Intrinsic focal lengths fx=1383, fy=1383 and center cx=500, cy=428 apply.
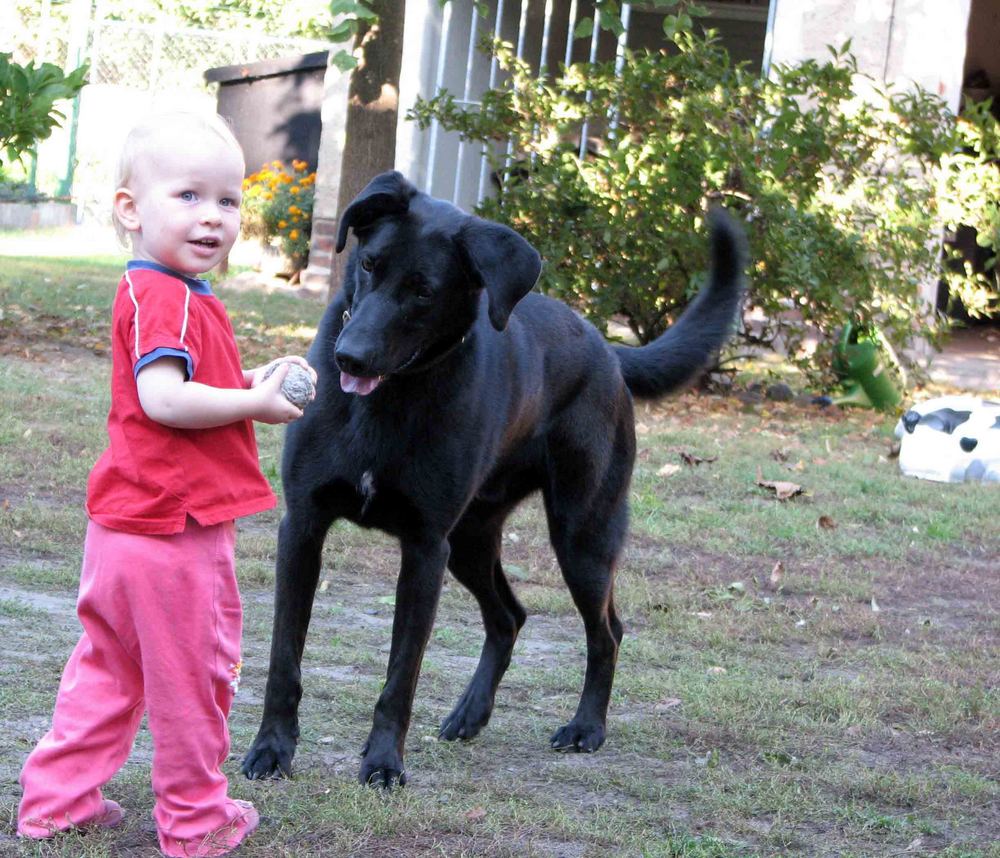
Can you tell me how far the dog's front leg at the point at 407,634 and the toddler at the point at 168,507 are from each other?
68 cm

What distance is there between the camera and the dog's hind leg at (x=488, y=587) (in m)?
3.94

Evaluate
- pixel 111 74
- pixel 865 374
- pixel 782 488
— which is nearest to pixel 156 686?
pixel 782 488

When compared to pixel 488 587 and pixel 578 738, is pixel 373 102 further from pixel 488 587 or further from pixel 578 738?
pixel 578 738

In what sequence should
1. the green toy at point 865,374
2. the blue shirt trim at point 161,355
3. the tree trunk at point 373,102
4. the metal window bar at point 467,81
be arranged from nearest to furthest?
the blue shirt trim at point 161,355 < the tree trunk at point 373,102 < the green toy at point 865,374 < the metal window bar at point 467,81

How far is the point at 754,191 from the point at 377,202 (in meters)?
6.55

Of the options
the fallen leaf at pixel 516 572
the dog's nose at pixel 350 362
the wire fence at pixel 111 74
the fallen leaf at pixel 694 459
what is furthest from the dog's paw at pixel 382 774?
the wire fence at pixel 111 74

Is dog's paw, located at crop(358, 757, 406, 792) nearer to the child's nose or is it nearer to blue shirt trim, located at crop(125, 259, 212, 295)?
blue shirt trim, located at crop(125, 259, 212, 295)

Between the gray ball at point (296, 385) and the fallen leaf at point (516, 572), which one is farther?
the fallen leaf at point (516, 572)

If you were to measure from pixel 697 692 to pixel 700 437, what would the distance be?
4.39m

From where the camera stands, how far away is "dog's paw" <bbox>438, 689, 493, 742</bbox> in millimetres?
3697

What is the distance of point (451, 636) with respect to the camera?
15.2ft

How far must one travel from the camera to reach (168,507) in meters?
2.51

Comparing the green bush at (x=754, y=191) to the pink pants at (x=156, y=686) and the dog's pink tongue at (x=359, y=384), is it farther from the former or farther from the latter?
the pink pants at (x=156, y=686)

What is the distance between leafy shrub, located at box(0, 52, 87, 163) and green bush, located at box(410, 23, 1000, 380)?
124 inches
